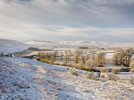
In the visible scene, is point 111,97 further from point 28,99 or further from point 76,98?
point 28,99

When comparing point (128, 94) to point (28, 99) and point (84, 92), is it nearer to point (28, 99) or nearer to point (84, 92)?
point (84, 92)

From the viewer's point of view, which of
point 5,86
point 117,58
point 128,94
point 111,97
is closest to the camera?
point 5,86

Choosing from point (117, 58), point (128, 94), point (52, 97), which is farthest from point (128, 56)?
point (52, 97)

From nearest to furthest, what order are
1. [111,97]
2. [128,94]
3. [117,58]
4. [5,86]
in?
[5,86], [111,97], [128,94], [117,58]

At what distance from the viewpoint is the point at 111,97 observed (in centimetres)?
2627

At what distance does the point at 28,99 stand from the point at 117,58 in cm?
11047

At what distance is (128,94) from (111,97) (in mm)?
3538

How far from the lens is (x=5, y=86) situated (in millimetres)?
23969

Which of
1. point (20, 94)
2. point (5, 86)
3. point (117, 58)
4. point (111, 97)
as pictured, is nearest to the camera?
point (20, 94)

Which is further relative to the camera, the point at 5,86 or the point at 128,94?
the point at 128,94

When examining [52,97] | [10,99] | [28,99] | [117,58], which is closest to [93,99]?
[52,97]

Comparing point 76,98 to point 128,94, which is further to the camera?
point 128,94

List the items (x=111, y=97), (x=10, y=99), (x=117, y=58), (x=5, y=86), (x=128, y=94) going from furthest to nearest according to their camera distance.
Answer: (x=117, y=58) → (x=128, y=94) → (x=111, y=97) → (x=5, y=86) → (x=10, y=99)

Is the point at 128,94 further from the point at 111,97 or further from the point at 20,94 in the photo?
the point at 20,94
